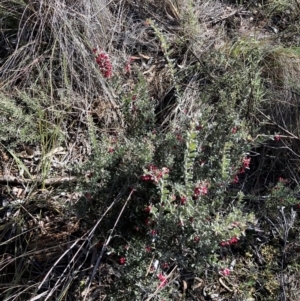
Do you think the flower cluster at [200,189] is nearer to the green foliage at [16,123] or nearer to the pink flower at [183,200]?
the pink flower at [183,200]

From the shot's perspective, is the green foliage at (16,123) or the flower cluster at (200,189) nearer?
the flower cluster at (200,189)

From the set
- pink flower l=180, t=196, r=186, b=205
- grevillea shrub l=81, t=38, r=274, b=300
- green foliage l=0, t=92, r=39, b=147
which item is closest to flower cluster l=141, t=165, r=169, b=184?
grevillea shrub l=81, t=38, r=274, b=300

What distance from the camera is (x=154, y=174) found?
1960mm

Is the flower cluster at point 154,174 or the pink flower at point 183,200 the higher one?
the flower cluster at point 154,174

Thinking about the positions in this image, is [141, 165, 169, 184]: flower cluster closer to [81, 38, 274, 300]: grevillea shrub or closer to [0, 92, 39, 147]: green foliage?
[81, 38, 274, 300]: grevillea shrub

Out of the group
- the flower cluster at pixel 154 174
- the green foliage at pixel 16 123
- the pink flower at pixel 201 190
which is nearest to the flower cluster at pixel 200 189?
the pink flower at pixel 201 190

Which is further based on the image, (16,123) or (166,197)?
(16,123)

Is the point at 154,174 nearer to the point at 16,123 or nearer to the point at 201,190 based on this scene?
the point at 201,190

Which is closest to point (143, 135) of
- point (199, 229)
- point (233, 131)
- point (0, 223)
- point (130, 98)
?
point (130, 98)

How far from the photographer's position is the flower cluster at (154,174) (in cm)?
195

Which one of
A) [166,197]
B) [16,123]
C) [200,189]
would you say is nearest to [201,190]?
[200,189]

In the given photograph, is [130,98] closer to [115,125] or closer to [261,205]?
[115,125]

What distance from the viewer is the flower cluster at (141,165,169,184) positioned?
6.39ft

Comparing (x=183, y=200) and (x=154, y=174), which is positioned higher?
(x=154, y=174)
